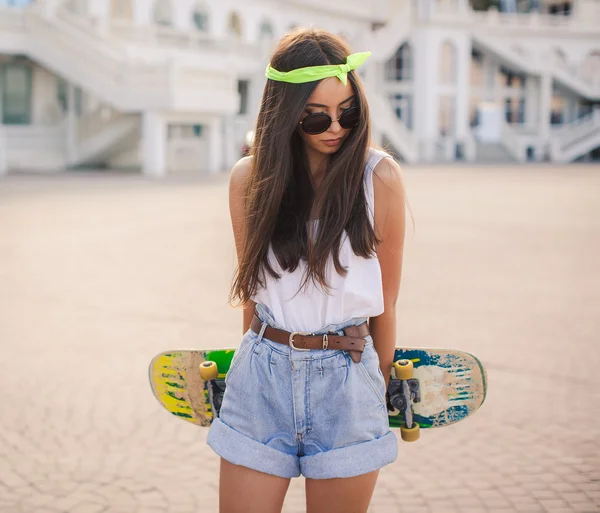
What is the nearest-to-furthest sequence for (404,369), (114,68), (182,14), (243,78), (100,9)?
(404,369) < (114,68) < (100,9) < (243,78) < (182,14)

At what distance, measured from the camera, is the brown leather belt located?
8.38ft

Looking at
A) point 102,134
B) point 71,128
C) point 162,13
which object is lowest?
point 102,134

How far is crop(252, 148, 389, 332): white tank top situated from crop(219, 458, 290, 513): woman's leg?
0.42 metres

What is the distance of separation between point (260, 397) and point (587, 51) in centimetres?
5596

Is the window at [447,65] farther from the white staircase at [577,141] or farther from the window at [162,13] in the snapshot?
the window at [162,13]

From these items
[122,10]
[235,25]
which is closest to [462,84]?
[235,25]

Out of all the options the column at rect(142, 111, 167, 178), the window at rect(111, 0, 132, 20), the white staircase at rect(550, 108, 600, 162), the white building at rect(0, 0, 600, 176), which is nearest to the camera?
the column at rect(142, 111, 167, 178)

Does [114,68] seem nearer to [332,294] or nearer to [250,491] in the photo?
[332,294]

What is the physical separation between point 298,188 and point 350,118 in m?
0.26

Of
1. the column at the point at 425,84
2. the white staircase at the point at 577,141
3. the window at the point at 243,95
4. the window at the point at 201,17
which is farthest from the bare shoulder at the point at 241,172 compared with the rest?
the white staircase at the point at 577,141

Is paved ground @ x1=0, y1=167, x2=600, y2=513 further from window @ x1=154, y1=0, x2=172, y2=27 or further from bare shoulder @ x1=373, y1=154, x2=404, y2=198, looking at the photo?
window @ x1=154, y1=0, x2=172, y2=27

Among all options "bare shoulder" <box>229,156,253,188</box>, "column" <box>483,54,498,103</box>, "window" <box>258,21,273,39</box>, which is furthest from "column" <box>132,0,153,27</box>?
"bare shoulder" <box>229,156,253,188</box>

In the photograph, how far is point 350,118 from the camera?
2.62 meters

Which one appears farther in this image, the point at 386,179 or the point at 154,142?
the point at 154,142
